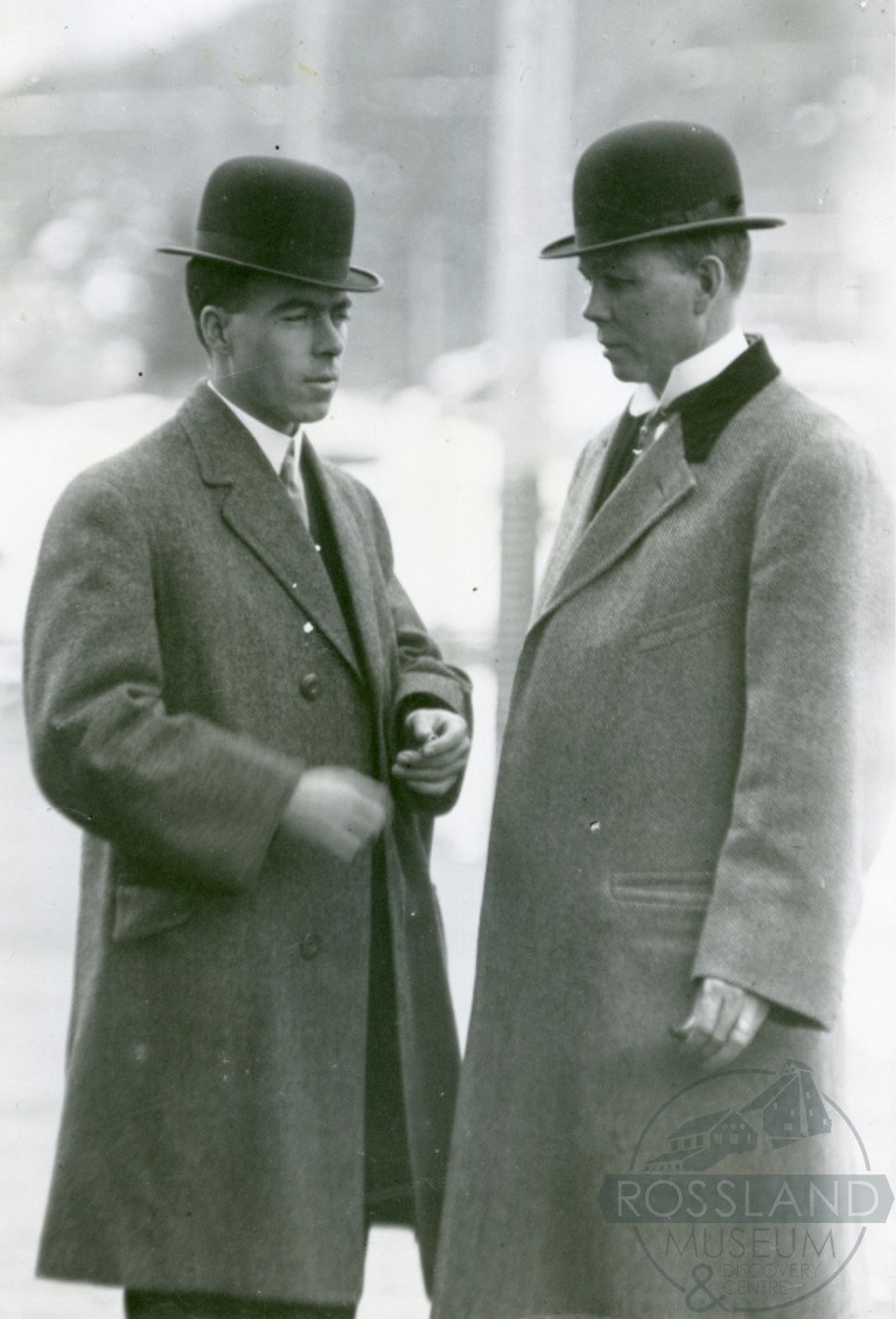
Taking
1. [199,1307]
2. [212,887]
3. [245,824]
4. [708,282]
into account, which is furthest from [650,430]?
[199,1307]

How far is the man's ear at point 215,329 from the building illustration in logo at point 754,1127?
1.47 m

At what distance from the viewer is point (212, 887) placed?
2191 millimetres

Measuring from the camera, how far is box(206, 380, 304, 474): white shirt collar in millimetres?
2309

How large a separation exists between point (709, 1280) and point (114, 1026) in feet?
3.39

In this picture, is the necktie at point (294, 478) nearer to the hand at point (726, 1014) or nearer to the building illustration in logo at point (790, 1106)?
the hand at point (726, 1014)

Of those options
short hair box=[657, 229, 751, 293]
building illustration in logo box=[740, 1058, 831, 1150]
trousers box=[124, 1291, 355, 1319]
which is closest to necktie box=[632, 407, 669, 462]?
short hair box=[657, 229, 751, 293]

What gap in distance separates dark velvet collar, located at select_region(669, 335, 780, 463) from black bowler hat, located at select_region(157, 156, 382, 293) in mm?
604

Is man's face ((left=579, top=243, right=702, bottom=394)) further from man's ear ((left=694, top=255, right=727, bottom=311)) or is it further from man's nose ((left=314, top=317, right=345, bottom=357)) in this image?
man's nose ((left=314, top=317, right=345, bottom=357))

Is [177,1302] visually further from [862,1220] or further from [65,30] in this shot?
[65,30]

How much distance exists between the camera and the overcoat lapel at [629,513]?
217 centimetres

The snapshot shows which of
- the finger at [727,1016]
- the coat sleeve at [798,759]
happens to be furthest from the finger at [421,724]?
the finger at [727,1016]

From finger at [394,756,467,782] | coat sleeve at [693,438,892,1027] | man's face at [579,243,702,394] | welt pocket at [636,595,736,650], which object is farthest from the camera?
finger at [394,756,467,782]

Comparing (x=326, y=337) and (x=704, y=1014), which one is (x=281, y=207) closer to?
(x=326, y=337)

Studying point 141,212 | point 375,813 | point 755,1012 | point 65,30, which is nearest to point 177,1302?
point 375,813
